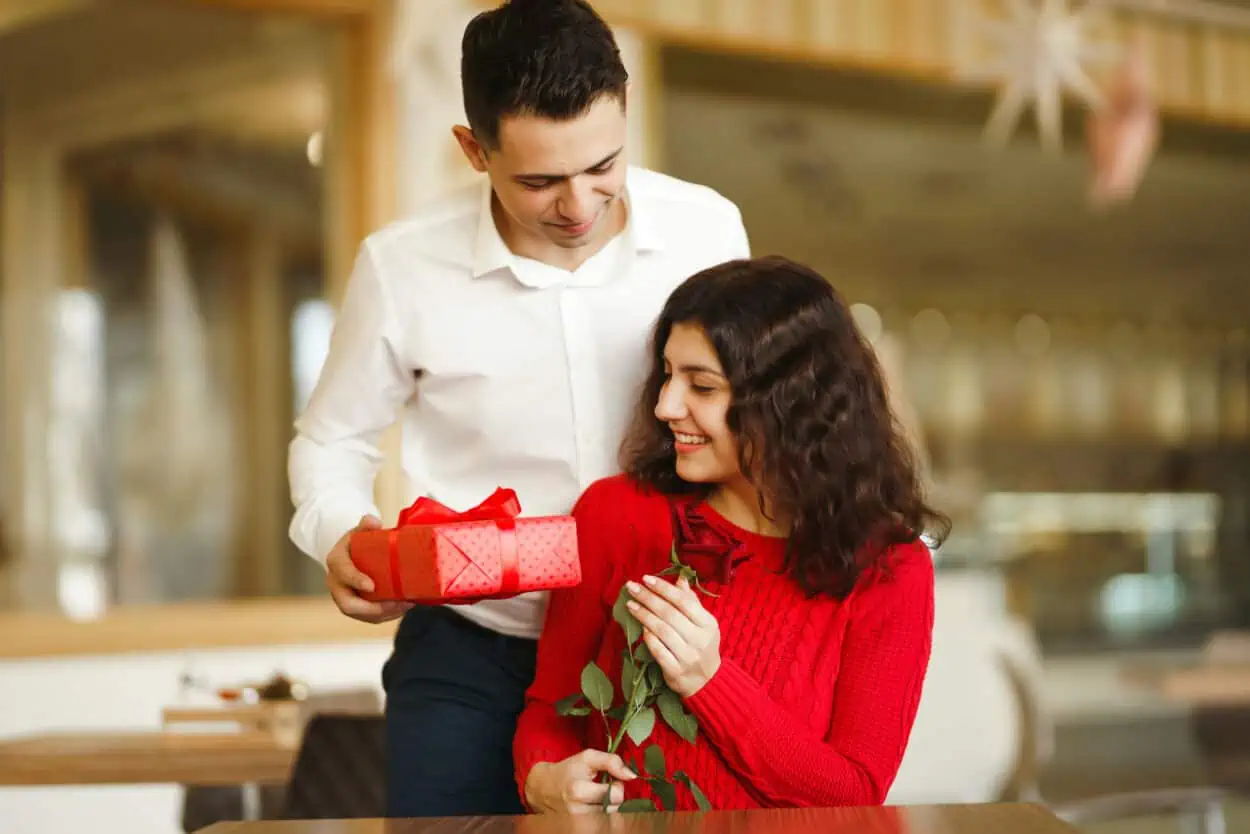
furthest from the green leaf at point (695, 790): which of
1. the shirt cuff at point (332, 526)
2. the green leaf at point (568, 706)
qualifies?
the shirt cuff at point (332, 526)

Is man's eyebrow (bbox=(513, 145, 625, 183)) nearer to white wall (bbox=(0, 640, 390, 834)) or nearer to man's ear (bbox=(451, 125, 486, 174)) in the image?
man's ear (bbox=(451, 125, 486, 174))

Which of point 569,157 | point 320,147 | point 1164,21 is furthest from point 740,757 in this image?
point 1164,21

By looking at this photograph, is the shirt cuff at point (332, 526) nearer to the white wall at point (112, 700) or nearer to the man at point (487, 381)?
the man at point (487, 381)

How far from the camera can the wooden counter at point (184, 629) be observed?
12.2ft

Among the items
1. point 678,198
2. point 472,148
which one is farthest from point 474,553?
point 678,198

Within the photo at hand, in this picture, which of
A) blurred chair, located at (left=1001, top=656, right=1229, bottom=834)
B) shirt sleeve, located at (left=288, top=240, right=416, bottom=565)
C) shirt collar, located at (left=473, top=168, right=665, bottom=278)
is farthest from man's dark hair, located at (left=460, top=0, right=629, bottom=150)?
blurred chair, located at (left=1001, top=656, right=1229, bottom=834)

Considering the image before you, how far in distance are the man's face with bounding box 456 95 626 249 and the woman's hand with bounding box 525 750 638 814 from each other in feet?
1.71

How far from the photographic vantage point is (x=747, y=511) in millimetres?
1516

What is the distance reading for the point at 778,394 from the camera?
1.45 meters

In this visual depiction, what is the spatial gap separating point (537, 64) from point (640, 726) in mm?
624

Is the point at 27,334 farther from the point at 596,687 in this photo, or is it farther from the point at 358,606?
the point at 596,687

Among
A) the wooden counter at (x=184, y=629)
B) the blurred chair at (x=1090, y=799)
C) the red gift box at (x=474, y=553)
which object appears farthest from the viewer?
the wooden counter at (x=184, y=629)

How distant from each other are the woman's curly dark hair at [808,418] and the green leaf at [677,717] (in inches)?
7.0

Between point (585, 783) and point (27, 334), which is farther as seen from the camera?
point (27, 334)
